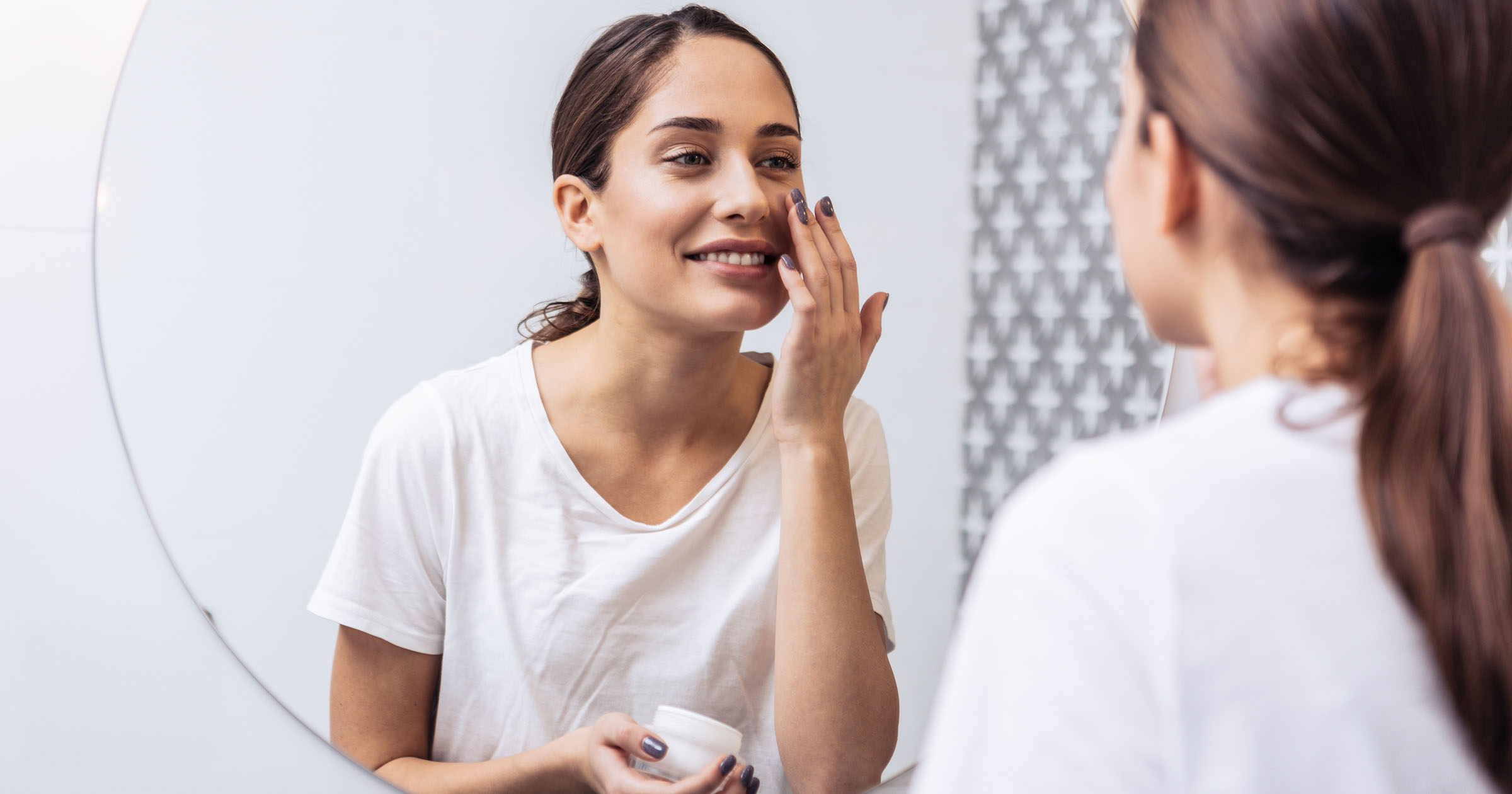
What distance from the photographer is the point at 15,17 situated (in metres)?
0.74

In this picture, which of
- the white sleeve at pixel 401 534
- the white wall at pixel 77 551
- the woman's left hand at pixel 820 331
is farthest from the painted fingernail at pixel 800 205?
the white wall at pixel 77 551

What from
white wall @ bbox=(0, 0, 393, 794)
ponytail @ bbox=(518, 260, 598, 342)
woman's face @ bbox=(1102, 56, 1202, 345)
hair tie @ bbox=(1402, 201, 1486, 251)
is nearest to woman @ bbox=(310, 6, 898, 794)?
ponytail @ bbox=(518, 260, 598, 342)

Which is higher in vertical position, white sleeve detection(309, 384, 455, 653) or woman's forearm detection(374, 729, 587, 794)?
white sleeve detection(309, 384, 455, 653)

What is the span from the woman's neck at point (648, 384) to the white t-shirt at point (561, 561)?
16mm

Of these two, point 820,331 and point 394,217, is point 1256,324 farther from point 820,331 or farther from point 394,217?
point 394,217

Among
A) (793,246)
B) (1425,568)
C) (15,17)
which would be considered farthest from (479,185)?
(1425,568)

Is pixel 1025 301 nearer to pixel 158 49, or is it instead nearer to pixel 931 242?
pixel 931 242

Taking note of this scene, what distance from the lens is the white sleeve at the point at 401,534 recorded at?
71 centimetres

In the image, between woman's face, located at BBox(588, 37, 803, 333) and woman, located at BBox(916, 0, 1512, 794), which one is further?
woman's face, located at BBox(588, 37, 803, 333)

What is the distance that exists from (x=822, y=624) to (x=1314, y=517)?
0.42m

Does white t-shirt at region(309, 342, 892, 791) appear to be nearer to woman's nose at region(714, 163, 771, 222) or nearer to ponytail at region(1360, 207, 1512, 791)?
woman's nose at region(714, 163, 771, 222)

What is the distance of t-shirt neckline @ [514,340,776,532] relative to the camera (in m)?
0.70

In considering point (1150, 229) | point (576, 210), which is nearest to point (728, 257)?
point (576, 210)

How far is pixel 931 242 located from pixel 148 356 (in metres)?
0.55
